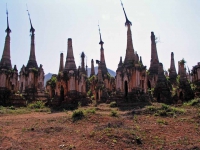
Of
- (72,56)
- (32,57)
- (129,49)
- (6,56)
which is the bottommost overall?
(72,56)

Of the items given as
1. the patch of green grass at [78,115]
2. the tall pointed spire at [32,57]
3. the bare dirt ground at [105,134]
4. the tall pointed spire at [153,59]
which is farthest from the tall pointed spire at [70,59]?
the bare dirt ground at [105,134]

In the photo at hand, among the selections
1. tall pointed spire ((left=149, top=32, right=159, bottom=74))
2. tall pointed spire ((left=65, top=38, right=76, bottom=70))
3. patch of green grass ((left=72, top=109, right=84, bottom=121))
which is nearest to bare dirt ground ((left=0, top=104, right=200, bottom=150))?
patch of green grass ((left=72, top=109, right=84, bottom=121))

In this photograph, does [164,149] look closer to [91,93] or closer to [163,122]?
[163,122]

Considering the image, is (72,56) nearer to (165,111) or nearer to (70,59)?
(70,59)

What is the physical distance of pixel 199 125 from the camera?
572 inches

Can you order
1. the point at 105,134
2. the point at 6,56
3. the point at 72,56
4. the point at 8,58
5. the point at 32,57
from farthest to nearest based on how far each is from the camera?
the point at 32,57
the point at 8,58
the point at 6,56
the point at 72,56
the point at 105,134

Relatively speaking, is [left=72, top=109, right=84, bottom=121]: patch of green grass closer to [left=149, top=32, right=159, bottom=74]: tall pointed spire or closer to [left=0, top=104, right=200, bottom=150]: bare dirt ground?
[left=0, top=104, right=200, bottom=150]: bare dirt ground

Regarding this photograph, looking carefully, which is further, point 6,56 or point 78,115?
point 6,56

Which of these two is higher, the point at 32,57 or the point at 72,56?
the point at 32,57

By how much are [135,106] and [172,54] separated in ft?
58.3

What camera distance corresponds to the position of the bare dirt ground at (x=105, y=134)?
1159 cm

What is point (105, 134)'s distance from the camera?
1277cm

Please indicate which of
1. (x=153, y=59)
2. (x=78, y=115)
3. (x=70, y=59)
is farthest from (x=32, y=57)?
(x=78, y=115)

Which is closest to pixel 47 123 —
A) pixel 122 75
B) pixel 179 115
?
pixel 179 115
